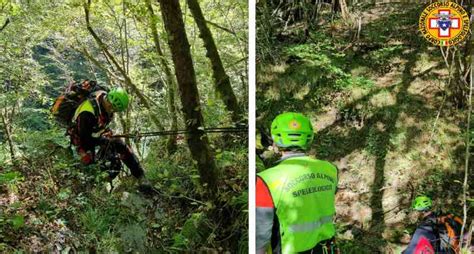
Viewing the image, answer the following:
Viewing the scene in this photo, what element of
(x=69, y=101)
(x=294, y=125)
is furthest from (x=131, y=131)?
(x=294, y=125)

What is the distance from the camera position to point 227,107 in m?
2.31

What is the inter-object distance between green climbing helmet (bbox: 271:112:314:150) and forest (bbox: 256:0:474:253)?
0.04 meters

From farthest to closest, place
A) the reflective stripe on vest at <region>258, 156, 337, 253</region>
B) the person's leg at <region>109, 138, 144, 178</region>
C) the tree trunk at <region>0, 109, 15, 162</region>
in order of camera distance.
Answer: the person's leg at <region>109, 138, 144, 178</region> → the tree trunk at <region>0, 109, 15, 162</region> → the reflective stripe on vest at <region>258, 156, 337, 253</region>

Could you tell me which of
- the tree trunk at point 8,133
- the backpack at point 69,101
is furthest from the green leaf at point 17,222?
the backpack at point 69,101

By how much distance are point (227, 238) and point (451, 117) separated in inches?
46.2

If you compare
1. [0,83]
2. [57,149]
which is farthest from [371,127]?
[0,83]

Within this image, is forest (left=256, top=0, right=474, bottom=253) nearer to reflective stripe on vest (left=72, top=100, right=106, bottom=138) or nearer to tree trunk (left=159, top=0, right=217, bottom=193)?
tree trunk (left=159, top=0, right=217, bottom=193)

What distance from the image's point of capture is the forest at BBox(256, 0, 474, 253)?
1568mm

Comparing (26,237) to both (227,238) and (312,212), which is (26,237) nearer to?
(227,238)

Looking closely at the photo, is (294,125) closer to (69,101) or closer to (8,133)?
(69,101)

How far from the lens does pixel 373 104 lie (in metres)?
1.63

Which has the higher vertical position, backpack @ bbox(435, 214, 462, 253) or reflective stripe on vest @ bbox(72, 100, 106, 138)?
reflective stripe on vest @ bbox(72, 100, 106, 138)

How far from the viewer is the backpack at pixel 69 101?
216 cm

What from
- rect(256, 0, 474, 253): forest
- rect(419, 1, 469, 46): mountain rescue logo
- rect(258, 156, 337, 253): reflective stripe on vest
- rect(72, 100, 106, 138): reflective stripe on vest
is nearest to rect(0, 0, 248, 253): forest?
rect(72, 100, 106, 138): reflective stripe on vest
